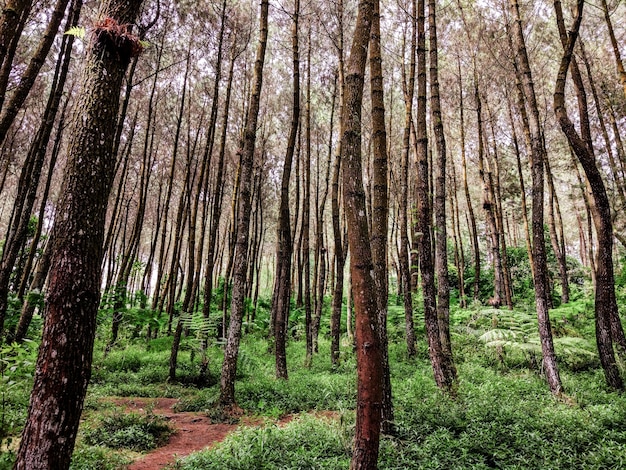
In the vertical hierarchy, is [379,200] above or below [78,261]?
above

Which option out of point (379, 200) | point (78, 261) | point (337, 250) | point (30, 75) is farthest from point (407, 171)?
point (78, 261)

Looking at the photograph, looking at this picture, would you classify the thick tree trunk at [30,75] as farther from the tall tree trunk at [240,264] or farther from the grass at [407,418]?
the tall tree trunk at [240,264]

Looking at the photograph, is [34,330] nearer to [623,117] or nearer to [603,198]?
[603,198]

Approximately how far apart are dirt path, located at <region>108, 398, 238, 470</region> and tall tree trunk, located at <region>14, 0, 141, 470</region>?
194 cm

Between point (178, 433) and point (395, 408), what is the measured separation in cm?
320

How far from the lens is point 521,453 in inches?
151

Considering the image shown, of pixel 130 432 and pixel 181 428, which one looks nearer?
pixel 130 432

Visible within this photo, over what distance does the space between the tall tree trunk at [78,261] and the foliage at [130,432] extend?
2.45m

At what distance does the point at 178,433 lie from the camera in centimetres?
540

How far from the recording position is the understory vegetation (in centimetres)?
377

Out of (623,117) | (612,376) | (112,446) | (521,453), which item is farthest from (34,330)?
(623,117)

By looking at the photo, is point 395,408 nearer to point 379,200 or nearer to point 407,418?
point 407,418

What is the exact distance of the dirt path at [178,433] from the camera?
4.36 m

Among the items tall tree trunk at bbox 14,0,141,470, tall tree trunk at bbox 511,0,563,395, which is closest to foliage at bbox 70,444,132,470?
tall tree trunk at bbox 14,0,141,470
